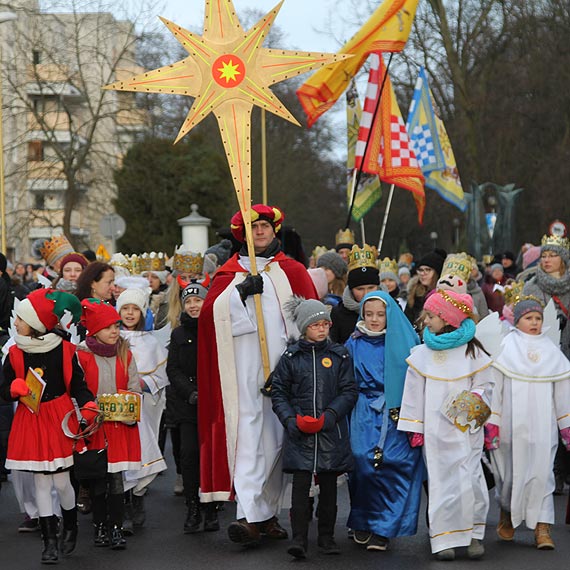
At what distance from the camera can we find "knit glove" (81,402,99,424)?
27.3 ft

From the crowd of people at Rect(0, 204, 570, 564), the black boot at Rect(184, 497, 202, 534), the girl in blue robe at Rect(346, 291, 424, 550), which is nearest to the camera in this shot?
the crowd of people at Rect(0, 204, 570, 564)

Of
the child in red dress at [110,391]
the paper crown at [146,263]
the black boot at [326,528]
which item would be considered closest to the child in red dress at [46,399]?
the child in red dress at [110,391]

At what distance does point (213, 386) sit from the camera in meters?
9.04

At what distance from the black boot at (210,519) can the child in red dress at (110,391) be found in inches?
27.6

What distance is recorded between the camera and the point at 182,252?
37.2 ft

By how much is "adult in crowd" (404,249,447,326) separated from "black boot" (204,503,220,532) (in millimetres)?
3002

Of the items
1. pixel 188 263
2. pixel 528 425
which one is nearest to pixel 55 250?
pixel 188 263

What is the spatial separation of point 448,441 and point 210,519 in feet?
6.40

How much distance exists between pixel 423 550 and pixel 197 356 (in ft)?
6.92

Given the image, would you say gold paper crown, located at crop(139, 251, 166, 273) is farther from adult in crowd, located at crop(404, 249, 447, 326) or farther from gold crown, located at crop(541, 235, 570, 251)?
gold crown, located at crop(541, 235, 570, 251)

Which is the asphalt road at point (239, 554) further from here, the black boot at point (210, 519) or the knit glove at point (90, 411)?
the knit glove at point (90, 411)

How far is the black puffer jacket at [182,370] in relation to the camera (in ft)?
31.0

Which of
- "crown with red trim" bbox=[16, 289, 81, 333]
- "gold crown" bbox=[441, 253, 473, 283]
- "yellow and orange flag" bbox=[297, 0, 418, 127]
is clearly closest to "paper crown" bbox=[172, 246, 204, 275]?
"gold crown" bbox=[441, 253, 473, 283]

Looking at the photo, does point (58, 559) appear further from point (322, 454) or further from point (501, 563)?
point (501, 563)
